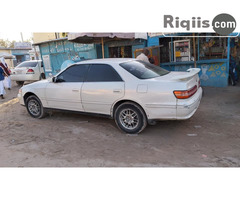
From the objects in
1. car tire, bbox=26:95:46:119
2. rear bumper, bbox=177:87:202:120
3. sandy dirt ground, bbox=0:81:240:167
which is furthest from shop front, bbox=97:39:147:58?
rear bumper, bbox=177:87:202:120

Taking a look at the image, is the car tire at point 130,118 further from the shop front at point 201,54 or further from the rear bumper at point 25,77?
the rear bumper at point 25,77

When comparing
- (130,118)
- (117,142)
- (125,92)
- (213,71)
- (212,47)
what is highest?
(212,47)

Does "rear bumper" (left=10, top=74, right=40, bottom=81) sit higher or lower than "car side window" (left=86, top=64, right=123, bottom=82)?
lower

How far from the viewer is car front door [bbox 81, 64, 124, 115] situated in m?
4.39

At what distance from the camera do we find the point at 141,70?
14.8 feet

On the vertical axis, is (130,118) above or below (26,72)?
below

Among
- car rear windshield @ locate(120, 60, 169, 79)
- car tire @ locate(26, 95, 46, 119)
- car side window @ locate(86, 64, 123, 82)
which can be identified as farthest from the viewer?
car tire @ locate(26, 95, 46, 119)

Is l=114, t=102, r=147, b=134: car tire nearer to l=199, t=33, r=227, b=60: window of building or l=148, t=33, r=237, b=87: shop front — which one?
l=148, t=33, r=237, b=87: shop front

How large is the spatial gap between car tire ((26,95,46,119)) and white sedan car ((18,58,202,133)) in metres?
0.17

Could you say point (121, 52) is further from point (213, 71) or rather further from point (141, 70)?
point (141, 70)

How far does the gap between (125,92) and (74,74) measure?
1521mm

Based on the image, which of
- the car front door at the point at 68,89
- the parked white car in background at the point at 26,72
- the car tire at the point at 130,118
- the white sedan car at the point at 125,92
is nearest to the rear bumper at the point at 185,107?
the white sedan car at the point at 125,92

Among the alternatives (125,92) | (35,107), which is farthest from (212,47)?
(35,107)

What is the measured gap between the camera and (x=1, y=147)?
13.5ft
